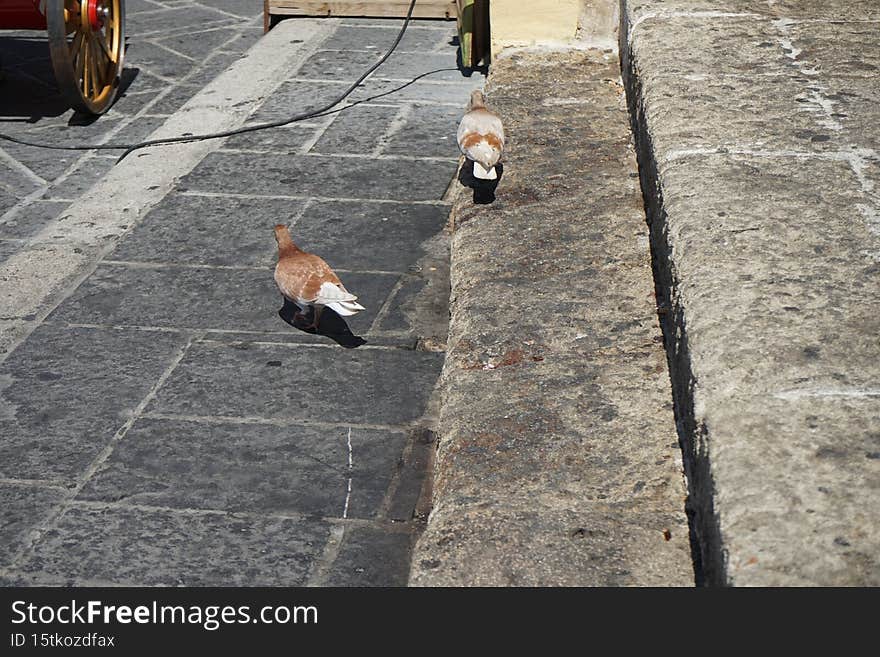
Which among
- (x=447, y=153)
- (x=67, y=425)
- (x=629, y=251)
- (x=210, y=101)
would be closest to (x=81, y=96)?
(x=210, y=101)

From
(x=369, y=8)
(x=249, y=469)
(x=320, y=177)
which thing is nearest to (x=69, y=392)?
(x=249, y=469)

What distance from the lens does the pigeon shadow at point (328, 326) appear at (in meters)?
3.57

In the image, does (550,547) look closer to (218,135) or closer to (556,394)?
(556,394)

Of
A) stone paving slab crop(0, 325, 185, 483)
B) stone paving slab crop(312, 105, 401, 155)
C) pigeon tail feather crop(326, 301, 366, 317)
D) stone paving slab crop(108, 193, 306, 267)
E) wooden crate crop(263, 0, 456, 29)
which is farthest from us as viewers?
wooden crate crop(263, 0, 456, 29)

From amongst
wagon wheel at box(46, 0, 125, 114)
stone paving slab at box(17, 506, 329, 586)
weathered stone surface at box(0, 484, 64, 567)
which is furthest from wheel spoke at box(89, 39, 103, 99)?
stone paving slab at box(17, 506, 329, 586)

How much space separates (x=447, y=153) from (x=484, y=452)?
299cm

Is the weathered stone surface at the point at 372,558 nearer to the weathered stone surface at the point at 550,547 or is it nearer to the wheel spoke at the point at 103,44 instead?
the weathered stone surface at the point at 550,547

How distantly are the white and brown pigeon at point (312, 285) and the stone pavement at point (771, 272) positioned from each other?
0.94 m

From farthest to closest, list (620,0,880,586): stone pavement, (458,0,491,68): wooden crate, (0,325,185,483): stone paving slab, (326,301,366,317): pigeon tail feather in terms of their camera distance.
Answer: (458,0,491,68): wooden crate < (326,301,366,317): pigeon tail feather < (0,325,185,483): stone paving slab < (620,0,880,586): stone pavement

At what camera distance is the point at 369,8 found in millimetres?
7609

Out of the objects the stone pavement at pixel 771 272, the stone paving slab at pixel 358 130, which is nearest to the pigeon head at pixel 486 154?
the stone pavement at pixel 771 272

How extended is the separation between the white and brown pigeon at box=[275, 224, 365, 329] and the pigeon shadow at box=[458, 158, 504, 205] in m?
0.56

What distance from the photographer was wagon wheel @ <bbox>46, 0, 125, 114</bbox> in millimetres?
5535

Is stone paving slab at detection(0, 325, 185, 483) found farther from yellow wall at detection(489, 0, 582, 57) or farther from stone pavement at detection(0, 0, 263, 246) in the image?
yellow wall at detection(489, 0, 582, 57)
